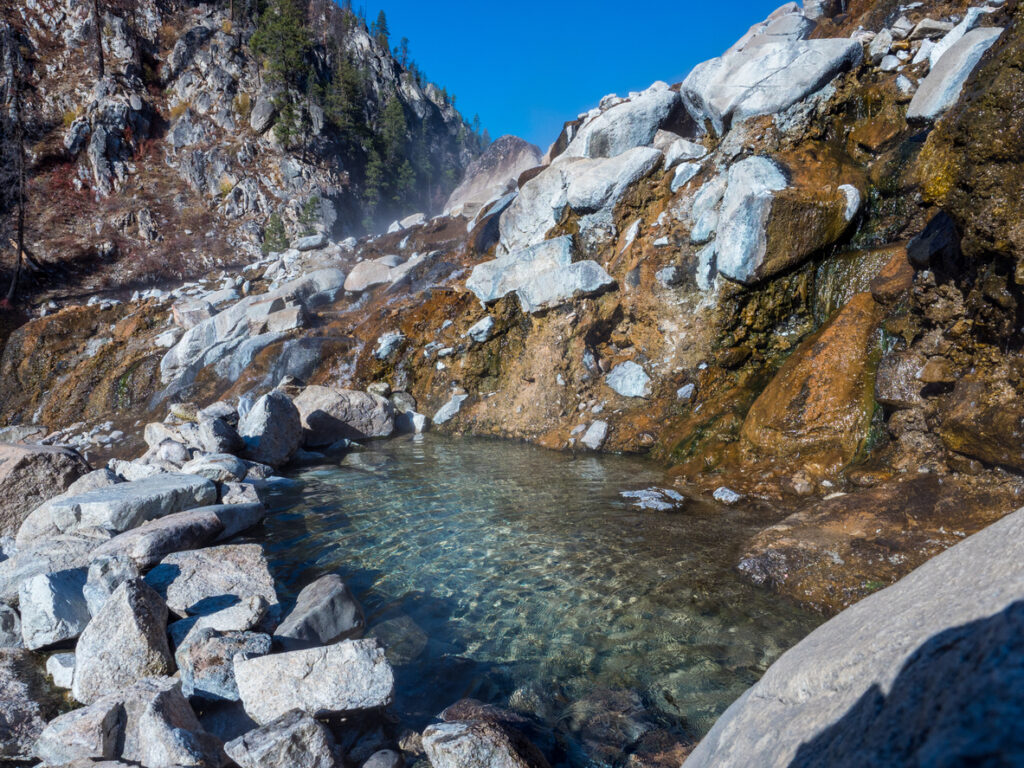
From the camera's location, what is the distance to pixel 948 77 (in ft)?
31.0

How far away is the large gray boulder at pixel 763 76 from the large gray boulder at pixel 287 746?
46.9ft

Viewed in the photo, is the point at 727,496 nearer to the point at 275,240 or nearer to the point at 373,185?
the point at 275,240

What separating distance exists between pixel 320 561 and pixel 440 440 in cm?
714

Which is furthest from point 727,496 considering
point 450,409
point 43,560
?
point 450,409

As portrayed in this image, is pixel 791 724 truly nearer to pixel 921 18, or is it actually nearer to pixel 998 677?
pixel 998 677

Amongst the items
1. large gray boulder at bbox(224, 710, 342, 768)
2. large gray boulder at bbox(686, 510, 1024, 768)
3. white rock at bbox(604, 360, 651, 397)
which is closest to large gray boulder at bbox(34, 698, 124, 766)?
large gray boulder at bbox(224, 710, 342, 768)

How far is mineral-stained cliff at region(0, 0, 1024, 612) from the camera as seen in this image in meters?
5.40

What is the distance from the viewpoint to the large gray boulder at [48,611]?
4324mm

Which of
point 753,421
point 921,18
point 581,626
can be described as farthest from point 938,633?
point 921,18

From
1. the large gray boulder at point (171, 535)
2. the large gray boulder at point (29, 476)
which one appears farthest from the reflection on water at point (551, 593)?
the large gray boulder at point (29, 476)

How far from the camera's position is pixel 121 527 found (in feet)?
20.0

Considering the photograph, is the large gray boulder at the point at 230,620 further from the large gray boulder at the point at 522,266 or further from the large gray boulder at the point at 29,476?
the large gray boulder at the point at 522,266

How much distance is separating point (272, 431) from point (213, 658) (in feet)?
27.1

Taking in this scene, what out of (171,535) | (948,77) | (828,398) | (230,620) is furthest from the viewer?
(948,77)
